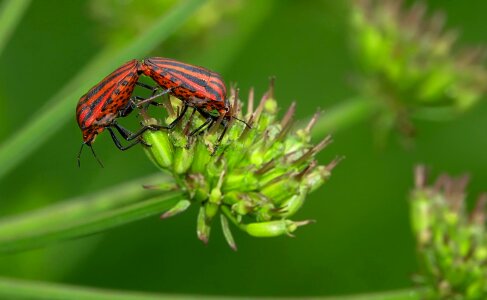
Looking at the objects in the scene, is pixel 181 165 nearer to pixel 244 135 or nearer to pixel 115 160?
pixel 244 135

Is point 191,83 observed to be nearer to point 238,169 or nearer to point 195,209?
point 238,169

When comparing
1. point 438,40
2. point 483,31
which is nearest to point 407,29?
point 438,40

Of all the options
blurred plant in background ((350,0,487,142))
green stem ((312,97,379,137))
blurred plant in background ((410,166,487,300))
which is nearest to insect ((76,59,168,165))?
blurred plant in background ((410,166,487,300))

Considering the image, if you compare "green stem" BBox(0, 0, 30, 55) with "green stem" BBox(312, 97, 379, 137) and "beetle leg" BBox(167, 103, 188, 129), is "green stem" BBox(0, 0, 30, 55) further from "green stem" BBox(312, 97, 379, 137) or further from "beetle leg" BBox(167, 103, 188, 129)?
"green stem" BBox(312, 97, 379, 137)

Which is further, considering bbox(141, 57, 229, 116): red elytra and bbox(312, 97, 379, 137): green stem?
bbox(312, 97, 379, 137): green stem

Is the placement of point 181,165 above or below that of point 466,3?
below

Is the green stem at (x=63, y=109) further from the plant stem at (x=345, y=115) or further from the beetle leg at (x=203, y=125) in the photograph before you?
the plant stem at (x=345, y=115)
